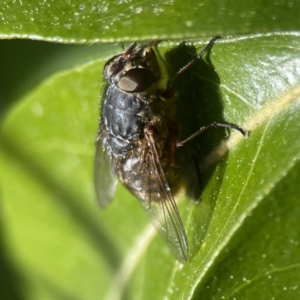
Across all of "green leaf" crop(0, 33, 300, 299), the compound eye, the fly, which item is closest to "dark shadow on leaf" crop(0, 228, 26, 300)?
"green leaf" crop(0, 33, 300, 299)

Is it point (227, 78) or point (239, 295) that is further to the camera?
point (227, 78)

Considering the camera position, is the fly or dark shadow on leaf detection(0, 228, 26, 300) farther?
dark shadow on leaf detection(0, 228, 26, 300)

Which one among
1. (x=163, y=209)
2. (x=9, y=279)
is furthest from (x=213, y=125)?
(x=9, y=279)

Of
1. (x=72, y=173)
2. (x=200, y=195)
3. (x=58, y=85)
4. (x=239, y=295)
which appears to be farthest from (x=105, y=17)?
(x=72, y=173)

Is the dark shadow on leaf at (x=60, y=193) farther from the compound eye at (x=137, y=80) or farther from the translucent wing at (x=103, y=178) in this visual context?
the compound eye at (x=137, y=80)

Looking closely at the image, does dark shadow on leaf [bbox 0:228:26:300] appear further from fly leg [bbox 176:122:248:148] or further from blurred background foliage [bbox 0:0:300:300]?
fly leg [bbox 176:122:248:148]

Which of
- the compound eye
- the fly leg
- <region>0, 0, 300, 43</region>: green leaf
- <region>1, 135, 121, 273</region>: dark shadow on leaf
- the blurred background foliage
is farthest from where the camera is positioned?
<region>1, 135, 121, 273</region>: dark shadow on leaf

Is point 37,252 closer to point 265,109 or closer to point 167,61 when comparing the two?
point 167,61
